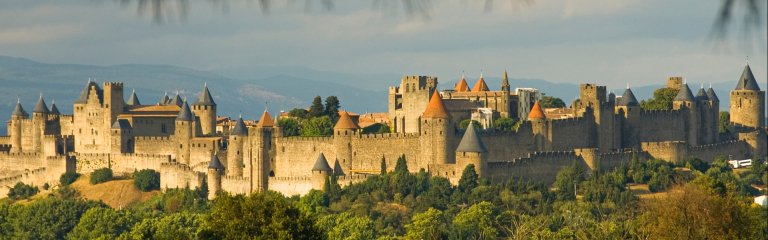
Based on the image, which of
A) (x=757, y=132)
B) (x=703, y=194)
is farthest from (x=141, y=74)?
(x=703, y=194)

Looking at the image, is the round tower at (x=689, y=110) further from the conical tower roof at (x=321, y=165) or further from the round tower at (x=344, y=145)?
the conical tower roof at (x=321, y=165)

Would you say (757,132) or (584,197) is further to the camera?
(757,132)

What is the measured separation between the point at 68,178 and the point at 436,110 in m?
17.8

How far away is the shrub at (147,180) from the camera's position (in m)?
71.3

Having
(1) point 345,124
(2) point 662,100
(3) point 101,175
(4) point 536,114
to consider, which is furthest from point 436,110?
(3) point 101,175

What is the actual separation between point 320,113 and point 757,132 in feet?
59.2

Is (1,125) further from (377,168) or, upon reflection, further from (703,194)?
(703,194)

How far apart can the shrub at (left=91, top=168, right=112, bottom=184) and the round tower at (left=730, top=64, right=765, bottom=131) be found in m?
26.1

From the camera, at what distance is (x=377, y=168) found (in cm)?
6606

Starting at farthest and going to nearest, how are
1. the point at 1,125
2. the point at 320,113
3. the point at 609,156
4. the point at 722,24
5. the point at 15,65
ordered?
the point at 15,65
the point at 1,125
the point at 320,113
the point at 609,156
the point at 722,24

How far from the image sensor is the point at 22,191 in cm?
7488

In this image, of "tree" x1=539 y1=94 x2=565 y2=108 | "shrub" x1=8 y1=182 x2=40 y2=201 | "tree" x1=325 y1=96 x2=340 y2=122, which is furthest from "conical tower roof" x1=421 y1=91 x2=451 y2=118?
"shrub" x1=8 y1=182 x2=40 y2=201

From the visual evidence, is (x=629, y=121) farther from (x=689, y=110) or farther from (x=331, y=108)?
(x=331, y=108)

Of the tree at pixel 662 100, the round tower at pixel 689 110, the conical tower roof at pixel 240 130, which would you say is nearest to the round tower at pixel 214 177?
the conical tower roof at pixel 240 130
